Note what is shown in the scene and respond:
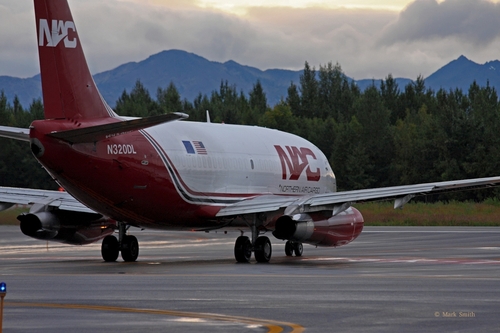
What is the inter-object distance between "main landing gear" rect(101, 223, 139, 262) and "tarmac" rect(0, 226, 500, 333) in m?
0.48

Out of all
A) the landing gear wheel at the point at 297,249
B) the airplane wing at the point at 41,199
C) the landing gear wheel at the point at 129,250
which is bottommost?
the landing gear wheel at the point at 297,249

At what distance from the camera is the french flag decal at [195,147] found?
91.0 ft

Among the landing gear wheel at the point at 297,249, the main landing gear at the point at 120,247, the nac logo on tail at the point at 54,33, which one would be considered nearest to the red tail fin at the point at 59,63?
the nac logo on tail at the point at 54,33

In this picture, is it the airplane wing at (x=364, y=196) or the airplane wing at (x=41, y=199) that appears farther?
the airplane wing at (x=41, y=199)

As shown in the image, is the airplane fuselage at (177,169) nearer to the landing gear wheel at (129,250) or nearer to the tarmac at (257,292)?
the landing gear wheel at (129,250)

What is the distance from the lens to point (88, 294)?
17.0 meters

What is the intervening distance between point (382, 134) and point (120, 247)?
8298 cm

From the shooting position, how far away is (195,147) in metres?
28.2

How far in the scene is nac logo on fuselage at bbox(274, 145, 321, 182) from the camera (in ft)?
107

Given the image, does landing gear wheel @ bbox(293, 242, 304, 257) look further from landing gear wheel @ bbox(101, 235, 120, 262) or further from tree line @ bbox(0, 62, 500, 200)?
tree line @ bbox(0, 62, 500, 200)

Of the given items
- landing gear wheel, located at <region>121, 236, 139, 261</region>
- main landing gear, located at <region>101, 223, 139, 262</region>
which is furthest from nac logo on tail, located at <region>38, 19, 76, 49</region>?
landing gear wheel, located at <region>121, 236, 139, 261</region>

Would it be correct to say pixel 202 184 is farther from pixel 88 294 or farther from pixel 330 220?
pixel 88 294

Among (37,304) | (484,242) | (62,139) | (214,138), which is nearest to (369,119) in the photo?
(484,242)

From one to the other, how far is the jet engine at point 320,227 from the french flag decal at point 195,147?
3.39 meters
